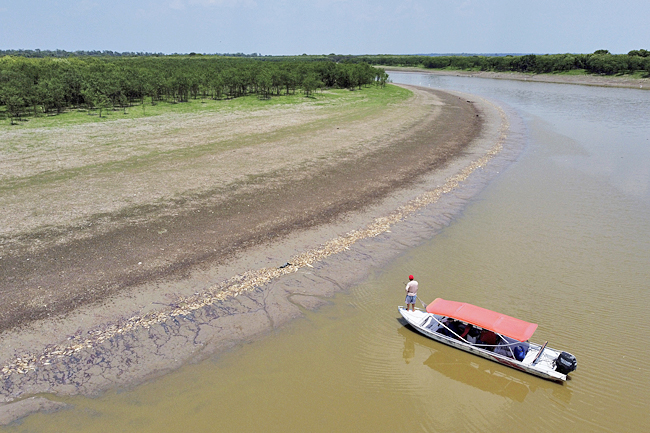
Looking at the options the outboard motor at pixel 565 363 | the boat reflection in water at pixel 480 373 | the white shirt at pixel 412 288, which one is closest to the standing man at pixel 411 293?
the white shirt at pixel 412 288

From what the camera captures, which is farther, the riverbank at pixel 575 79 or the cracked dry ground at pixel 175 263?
the riverbank at pixel 575 79

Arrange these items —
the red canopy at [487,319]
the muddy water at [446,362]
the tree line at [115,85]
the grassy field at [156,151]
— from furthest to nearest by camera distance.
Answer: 1. the tree line at [115,85]
2. the grassy field at [156,151]
3. the red canopy at [487,319]
4. the muddy water at [446,362]

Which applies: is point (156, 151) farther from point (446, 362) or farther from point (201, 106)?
point (446, 362)

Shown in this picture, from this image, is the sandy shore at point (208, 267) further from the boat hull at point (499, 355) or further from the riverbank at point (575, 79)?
the riverbank at point (575, 79)

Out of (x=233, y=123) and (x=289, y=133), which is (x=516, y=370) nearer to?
(x=289, y=133)

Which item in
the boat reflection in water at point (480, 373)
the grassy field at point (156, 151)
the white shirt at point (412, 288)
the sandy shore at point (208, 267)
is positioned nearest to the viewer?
the boat reflection in water at point (480, 373)

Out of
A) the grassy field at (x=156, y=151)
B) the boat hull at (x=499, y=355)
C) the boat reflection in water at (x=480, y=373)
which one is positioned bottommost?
the boat reflection in water at (x=480, y=373)

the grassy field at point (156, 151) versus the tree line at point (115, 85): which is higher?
the tree line at point (115, 85)
